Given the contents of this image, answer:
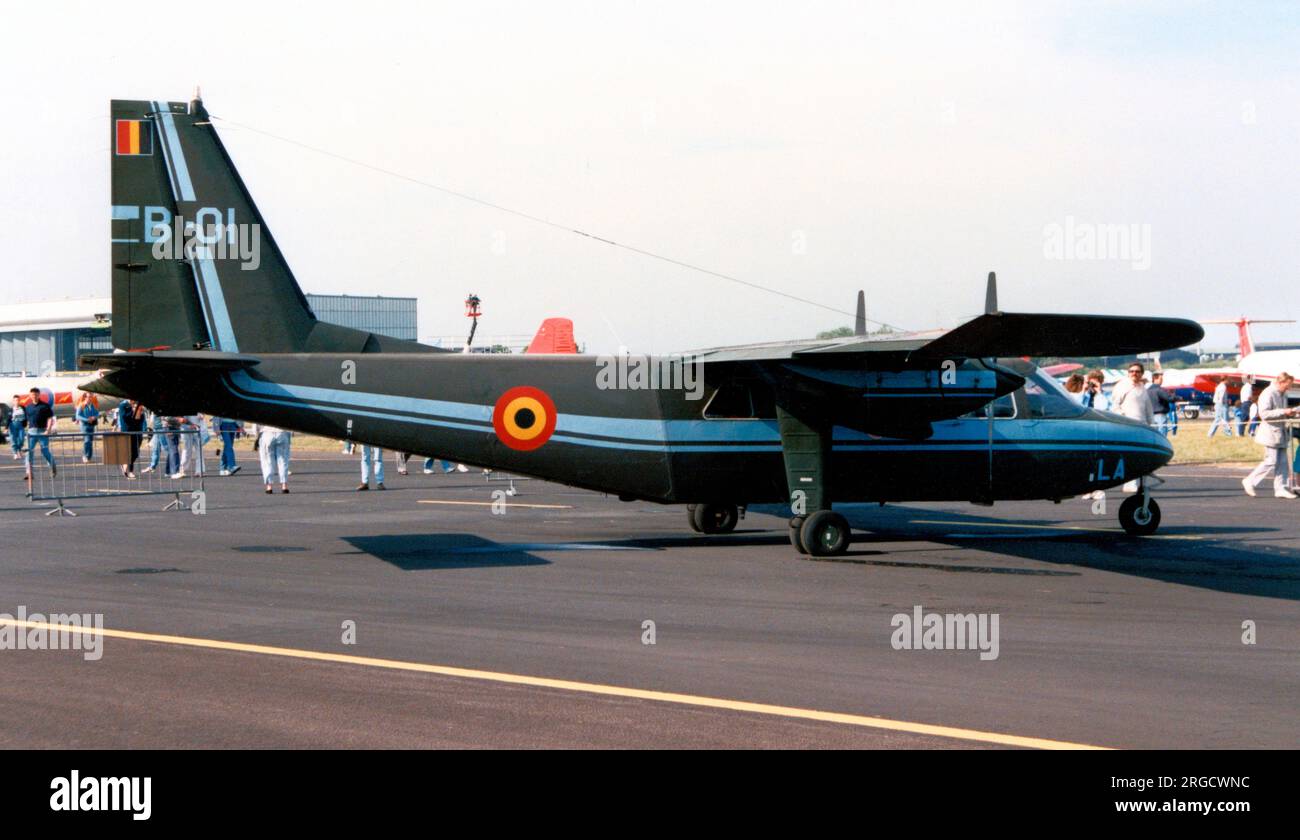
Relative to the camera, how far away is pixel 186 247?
1530cm

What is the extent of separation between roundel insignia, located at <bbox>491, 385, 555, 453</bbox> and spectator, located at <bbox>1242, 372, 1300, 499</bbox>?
14.5 metres

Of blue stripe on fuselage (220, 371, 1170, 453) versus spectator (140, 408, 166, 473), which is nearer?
blue stripe on fuselage (220, 371, 1170, 453)

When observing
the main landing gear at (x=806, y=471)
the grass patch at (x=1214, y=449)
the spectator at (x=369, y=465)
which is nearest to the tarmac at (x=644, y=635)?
the main landing gear at (x=806, y=471)

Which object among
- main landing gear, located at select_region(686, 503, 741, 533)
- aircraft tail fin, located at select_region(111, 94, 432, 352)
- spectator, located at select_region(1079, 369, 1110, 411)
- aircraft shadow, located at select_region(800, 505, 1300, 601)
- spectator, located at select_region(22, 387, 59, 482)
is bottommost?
aircraft shadow, located at select_region(800, 505, 1300, 601)

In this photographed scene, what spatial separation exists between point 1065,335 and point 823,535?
14.9ft

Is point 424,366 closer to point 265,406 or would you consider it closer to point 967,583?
point 265,406

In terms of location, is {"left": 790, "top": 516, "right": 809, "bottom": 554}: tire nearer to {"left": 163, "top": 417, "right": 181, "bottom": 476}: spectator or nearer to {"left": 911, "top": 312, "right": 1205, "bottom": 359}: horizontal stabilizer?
{"left": 911, "top": 312, "right": 1205, "bottom": 359}: horizontal stabilizer

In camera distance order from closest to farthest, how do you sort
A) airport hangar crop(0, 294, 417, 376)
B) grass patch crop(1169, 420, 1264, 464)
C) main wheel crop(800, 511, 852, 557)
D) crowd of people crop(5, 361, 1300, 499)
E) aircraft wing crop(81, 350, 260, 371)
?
aircraft wing crop(81, 350, 260, 371)
main wheel crop(800, 511, 852, 557)
crowd of people crop(5, 361, 1300, 499)
grass patch crop(1169, 420, 1264, 464)
airport hangar crop(0, 294, 417, 376)

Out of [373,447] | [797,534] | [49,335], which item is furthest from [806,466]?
[49,335]

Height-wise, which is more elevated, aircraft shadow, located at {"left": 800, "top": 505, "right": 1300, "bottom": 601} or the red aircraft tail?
the red aircraft tail

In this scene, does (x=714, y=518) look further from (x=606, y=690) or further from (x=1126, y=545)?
(x=606, y=690)

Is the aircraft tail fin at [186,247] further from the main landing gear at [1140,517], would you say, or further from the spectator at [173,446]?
the spectator at [173,446]

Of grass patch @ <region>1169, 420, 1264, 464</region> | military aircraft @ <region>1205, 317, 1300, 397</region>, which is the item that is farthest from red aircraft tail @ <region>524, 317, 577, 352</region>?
military aircraft @ <region>1205, 317, 1300, 397</region>

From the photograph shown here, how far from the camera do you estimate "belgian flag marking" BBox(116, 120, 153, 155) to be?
591 inches
